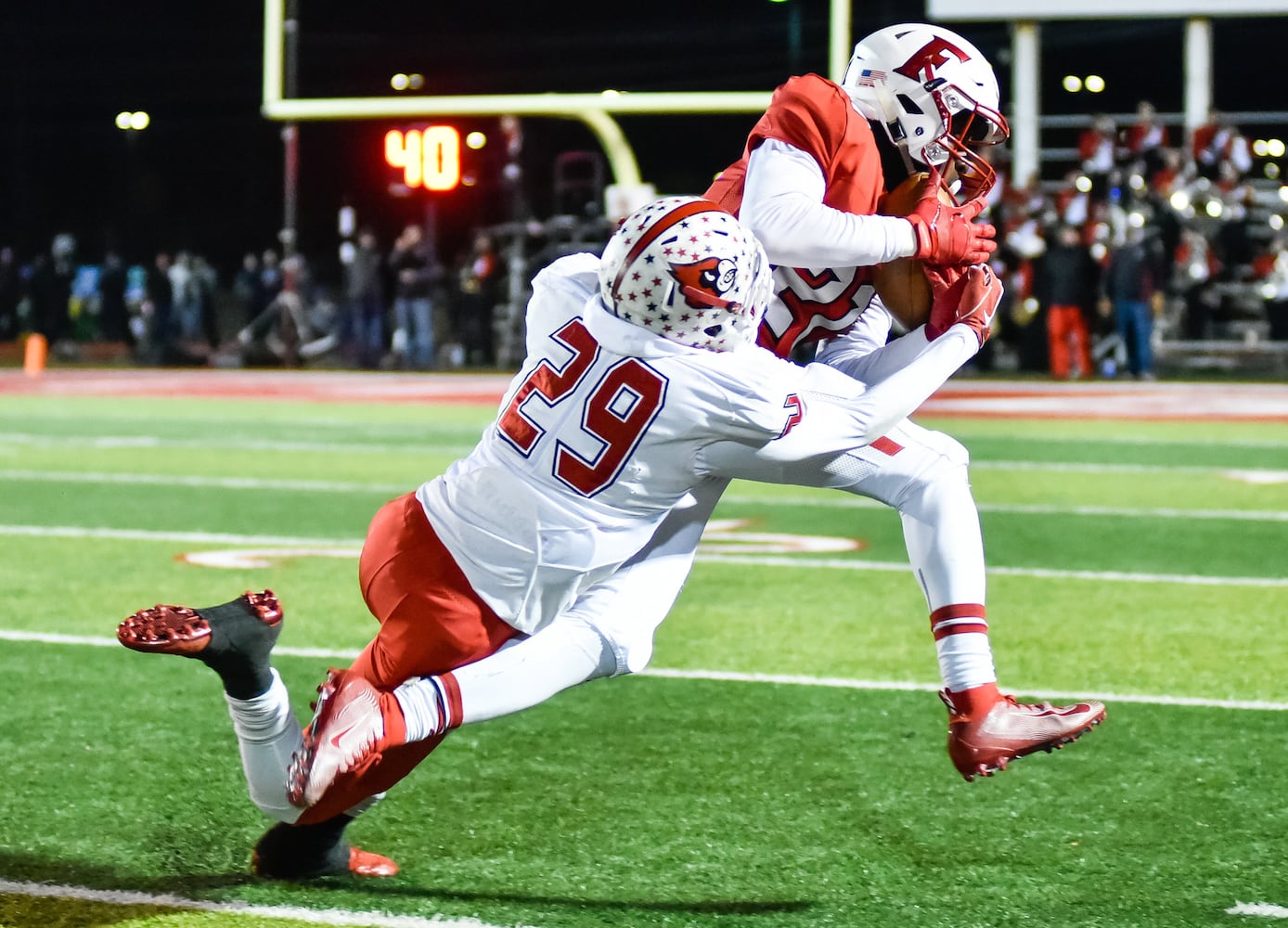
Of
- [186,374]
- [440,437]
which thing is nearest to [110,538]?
[440,437]

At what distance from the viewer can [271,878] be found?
3277 mm

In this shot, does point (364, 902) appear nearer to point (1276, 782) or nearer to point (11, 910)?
point (11, 910)

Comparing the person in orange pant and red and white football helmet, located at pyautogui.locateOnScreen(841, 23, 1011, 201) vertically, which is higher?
red and white football helmet, located at pyautogui.locateOnScreen(841, 23, 1011, 201)

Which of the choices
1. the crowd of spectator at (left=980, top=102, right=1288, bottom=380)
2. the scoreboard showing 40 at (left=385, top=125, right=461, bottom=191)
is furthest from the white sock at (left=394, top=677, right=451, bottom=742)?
the scoreboard showing 40 at (left=385, top=125, right=461, bottom=191)

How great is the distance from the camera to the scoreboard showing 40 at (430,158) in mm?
20203

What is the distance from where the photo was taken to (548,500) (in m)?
3.05

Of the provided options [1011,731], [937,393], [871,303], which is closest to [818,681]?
[871,303]

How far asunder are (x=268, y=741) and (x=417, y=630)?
0.31 metres

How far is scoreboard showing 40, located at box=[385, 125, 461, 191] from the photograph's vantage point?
20.2m

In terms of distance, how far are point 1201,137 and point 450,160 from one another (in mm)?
7972

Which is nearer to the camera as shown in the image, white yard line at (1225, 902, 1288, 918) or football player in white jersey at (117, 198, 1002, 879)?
football player in white jersey at (117, 198, 1002, 879)

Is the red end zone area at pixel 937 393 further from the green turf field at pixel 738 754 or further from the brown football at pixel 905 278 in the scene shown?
the brown football at pixel 905 278

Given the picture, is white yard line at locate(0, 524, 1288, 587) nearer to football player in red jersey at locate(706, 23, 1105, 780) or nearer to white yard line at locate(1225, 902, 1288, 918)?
football player in red jersey at locate(706, 23, 1105, 780)

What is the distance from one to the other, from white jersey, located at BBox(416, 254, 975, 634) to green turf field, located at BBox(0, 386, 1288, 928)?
59cm
